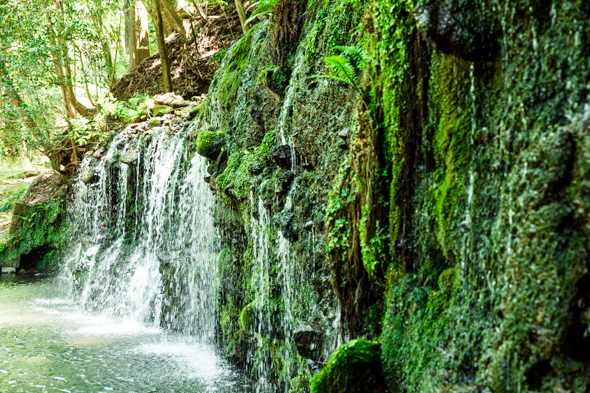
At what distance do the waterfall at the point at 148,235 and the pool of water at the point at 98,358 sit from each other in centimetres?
55

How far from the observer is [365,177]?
4.26m

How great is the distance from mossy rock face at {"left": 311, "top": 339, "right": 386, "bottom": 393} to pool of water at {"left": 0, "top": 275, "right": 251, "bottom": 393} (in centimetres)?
330

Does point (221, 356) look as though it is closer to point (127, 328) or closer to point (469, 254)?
point (127, 328)

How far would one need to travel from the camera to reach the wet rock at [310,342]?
527 centimetres

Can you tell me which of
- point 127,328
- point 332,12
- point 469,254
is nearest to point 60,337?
point 127,328

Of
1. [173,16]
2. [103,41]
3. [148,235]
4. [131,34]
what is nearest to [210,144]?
[148,235]

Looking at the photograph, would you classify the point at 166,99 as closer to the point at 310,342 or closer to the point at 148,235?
Answer: the point at 148,235

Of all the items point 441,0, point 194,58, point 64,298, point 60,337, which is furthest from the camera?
point 194,58

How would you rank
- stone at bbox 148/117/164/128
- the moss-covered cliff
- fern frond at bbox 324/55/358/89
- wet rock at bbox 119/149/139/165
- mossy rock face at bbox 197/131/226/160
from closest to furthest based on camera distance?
1. the moss-covered cliff
2. fern frond at bbox 324/55/358/89
3. mossy rock face at bbox 197/131/226/160
4. wet rock at bbox 119/149/139/165
5. stone at bbox 148/117/164/128

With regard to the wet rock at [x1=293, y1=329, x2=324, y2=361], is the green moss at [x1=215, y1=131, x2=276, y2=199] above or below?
above

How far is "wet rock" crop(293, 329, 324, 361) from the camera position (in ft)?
17.3

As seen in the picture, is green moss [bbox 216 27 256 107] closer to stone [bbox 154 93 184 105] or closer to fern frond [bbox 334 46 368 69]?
stone [bbox 154 93 184 105]

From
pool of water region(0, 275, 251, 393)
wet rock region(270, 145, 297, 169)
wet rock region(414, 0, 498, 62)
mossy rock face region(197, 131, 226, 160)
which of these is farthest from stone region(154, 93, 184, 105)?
wet rock region(414, 0, 498, 62)

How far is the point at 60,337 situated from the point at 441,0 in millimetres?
9113
